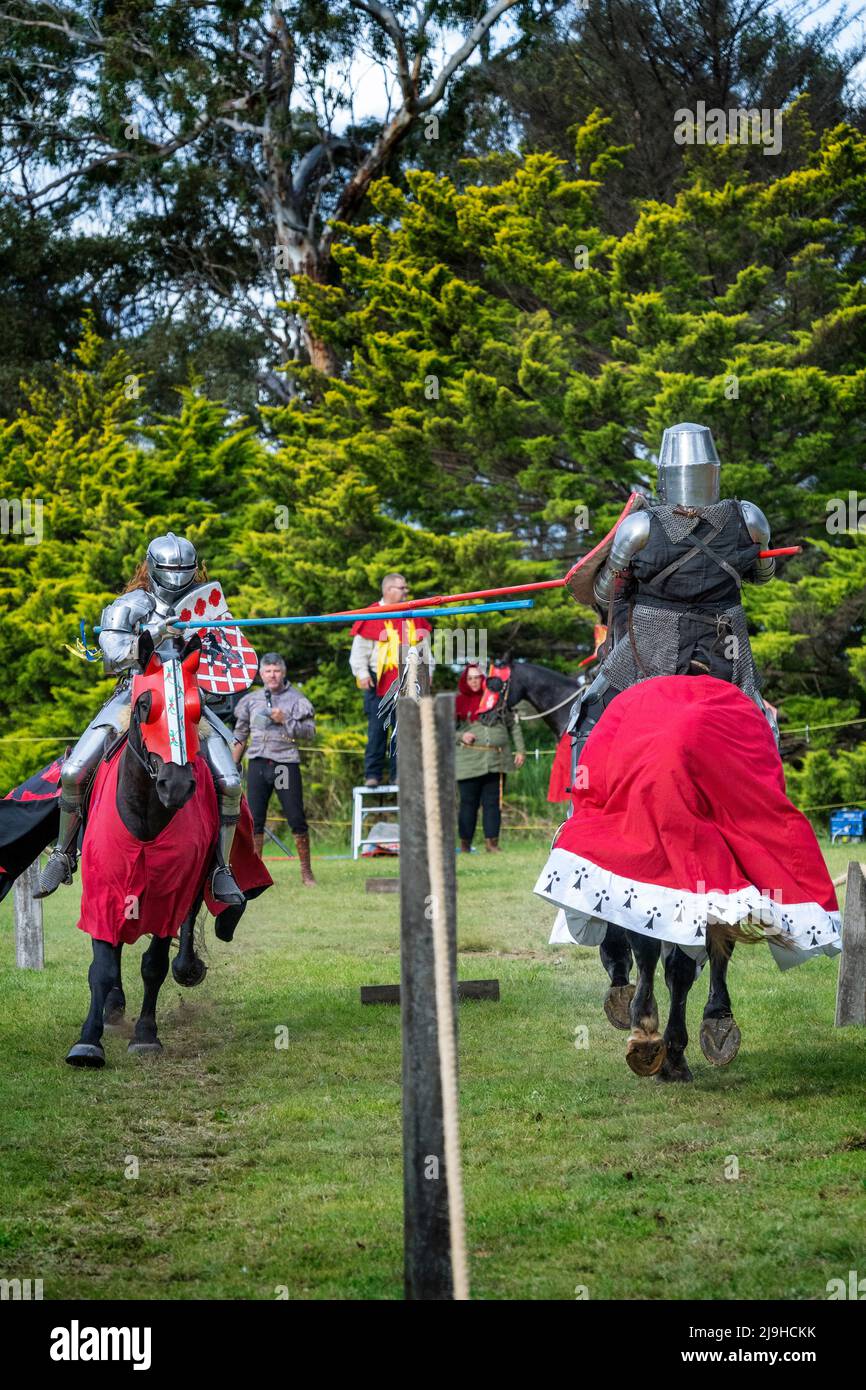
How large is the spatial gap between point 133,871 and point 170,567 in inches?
52.9

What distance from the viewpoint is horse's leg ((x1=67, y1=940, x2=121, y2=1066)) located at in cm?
671

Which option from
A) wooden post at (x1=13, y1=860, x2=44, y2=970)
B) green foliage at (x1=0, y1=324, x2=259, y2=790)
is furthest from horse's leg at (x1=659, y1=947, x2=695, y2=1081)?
green foliage at (x1=0, y1=324, x2=259, y2=790)

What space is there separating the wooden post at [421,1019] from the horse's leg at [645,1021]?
2.20 metres

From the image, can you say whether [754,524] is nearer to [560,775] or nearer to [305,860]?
[560,775]

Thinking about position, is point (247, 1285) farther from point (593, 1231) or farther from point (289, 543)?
point (289, 543)

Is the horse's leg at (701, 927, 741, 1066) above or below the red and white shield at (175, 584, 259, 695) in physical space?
below

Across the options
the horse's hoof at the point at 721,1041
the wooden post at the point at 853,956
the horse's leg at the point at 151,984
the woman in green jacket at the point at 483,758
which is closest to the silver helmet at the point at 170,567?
the horse's leg at the point at 151,984

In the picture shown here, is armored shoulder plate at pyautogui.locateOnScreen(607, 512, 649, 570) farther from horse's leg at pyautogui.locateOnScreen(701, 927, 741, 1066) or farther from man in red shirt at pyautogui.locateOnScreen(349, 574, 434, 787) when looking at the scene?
man in red shirt at pyautogui.locateOnScreen(349, 574, 434, 787)

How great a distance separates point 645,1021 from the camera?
19.5 feet

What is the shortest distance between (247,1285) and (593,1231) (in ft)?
3.10

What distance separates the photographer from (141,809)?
6.83m

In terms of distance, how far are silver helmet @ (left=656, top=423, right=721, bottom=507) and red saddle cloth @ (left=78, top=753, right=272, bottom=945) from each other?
2.42 metres

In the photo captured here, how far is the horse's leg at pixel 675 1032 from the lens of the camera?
606 centimetres

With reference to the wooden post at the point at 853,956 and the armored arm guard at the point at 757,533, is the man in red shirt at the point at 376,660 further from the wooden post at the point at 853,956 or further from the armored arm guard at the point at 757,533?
the armored arm guard at the point at 757,533
